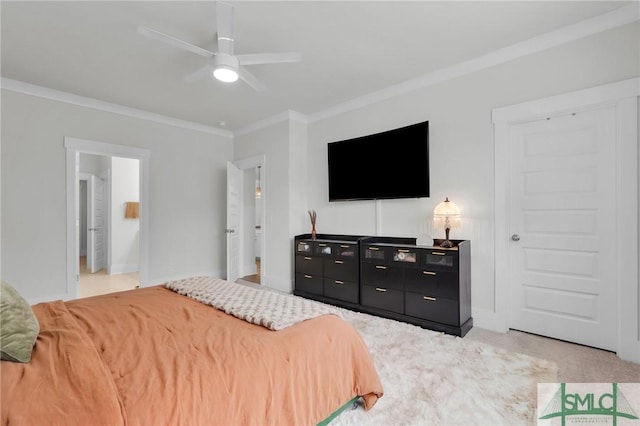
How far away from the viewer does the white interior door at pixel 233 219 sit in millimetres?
4996

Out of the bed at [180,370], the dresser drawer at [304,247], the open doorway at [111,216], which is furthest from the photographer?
the open doorway at [111,216]

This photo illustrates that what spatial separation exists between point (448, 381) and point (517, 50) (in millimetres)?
2923

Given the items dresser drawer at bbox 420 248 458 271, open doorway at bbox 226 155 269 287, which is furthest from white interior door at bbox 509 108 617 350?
open doorway at bbox 226 155 269 287

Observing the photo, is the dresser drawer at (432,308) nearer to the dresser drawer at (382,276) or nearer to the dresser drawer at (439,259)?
the dresser drawer at (382,276)

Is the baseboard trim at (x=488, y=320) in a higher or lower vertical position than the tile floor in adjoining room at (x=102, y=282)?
higher

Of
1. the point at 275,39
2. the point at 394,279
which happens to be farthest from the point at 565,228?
the point at 275,39

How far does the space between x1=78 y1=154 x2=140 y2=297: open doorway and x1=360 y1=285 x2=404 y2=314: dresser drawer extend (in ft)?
15.3

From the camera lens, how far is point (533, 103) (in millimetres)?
2760

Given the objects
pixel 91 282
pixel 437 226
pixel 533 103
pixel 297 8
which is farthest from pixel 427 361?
pixel 91 282

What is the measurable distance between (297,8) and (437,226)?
241 cm

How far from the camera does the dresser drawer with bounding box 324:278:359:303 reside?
3625 mm

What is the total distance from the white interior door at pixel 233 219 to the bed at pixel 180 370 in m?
3.09

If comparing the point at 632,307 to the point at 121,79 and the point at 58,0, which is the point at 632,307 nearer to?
the point at 58,0

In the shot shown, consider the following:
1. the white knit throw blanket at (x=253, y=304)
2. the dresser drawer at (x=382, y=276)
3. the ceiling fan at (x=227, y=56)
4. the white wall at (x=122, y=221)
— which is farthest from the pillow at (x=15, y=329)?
the white wall at (x=122, y=221)
